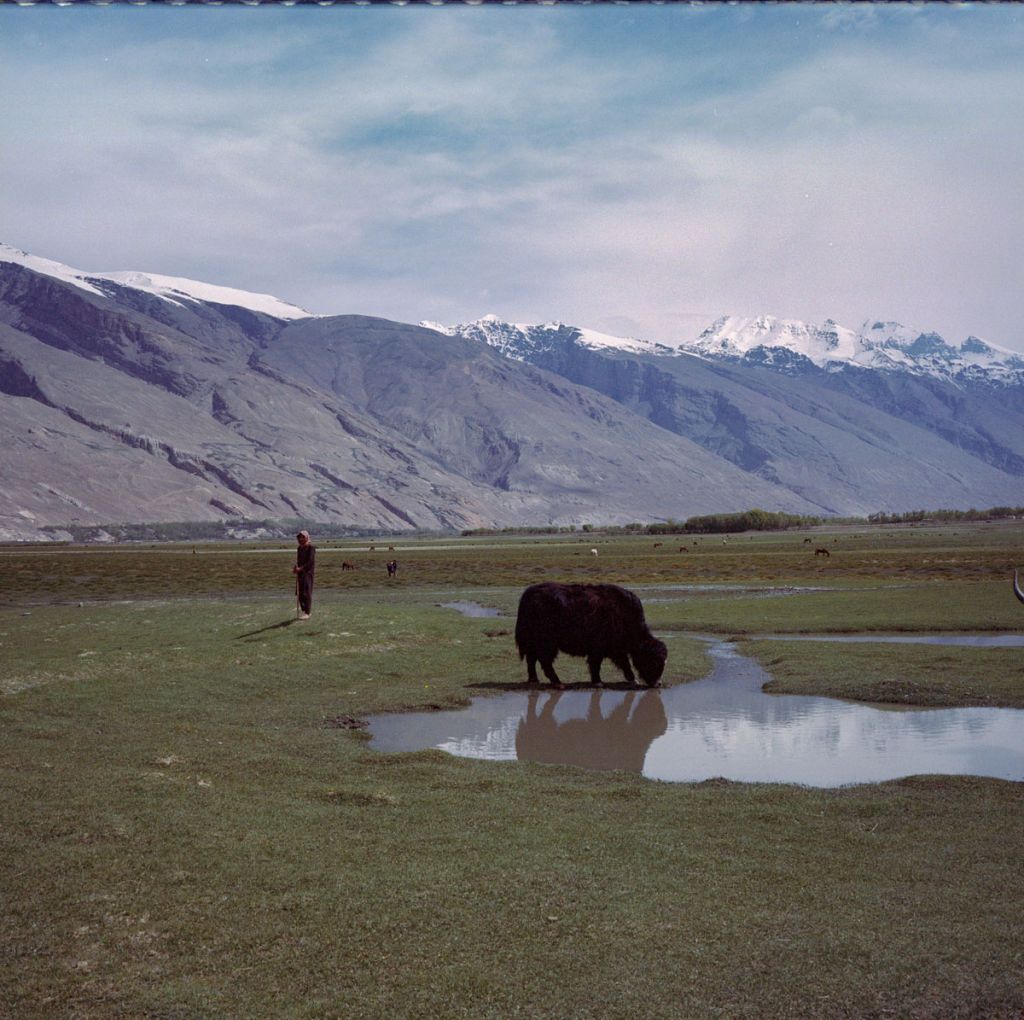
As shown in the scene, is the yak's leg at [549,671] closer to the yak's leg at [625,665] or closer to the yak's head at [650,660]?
the yak's leg at [625,665]

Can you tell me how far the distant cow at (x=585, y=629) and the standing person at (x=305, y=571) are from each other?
798 centimetres

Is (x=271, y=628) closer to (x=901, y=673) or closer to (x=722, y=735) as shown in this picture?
(x=722, y=735)

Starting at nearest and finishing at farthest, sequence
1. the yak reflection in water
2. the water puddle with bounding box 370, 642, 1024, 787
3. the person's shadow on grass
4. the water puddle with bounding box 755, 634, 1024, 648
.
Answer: the water puddle with bounding box 370, 642, 1024, 787, the yak reflection in water, the person's shadow on grass, the water puddle with bounding box 755, 634, 1024, 648

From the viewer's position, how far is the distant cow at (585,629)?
2505cm

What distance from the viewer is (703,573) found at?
7719 centimetres

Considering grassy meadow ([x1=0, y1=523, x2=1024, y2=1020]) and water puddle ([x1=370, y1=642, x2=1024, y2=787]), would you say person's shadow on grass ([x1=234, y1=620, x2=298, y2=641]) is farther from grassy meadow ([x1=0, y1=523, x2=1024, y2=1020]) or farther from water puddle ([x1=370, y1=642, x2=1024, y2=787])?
water puddle ([x1=370, y1=642, x2=1024, y2=787])

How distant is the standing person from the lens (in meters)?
30.8

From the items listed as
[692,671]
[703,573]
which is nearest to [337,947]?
[692,671]

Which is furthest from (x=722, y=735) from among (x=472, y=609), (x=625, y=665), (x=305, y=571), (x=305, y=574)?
(x=472, y=609)

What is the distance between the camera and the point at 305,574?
31922 mm

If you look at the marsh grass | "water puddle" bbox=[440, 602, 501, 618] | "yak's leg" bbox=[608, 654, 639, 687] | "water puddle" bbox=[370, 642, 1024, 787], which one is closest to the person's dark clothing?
"water puddle" bbox=[370, 642, 1024, 787]

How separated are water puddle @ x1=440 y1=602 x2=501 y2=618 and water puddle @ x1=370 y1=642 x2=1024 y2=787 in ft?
65.3

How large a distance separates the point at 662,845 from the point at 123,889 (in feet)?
18.2

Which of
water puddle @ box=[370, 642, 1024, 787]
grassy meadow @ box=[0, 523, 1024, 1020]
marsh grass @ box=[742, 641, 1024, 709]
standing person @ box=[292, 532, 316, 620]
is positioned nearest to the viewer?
grassy meadow @ box=[0, 523, 1024, 1020]
